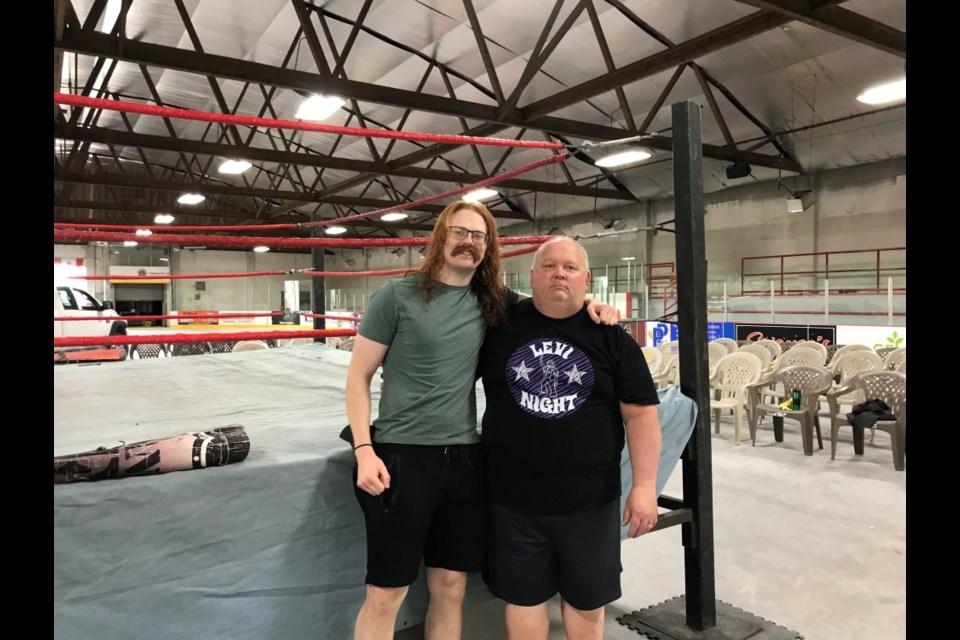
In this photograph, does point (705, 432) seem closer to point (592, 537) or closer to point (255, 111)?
point (592, 537)

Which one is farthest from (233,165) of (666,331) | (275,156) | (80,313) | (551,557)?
(551,557)

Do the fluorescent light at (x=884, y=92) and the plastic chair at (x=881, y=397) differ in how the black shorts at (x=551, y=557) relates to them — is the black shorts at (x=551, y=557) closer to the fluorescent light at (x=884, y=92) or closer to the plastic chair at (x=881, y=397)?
the plastic chair at (x=881, y=397)

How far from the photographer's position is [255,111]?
1012 cm

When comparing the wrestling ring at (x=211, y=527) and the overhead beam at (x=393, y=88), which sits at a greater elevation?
the overhead beam at (x=393, y=88)

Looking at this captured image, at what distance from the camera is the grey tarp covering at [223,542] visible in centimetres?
124

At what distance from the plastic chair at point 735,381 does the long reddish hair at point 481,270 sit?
A: 12.6ft

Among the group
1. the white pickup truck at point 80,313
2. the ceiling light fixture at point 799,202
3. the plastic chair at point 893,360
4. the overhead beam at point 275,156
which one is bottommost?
the plastic chair at point 893,360

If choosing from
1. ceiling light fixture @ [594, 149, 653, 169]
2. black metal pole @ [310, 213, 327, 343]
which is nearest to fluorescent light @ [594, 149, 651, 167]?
ceiling light fixture @ [594, 149, 653, 169]

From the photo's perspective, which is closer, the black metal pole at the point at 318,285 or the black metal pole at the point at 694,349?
the black metal pole at the point at 694,349

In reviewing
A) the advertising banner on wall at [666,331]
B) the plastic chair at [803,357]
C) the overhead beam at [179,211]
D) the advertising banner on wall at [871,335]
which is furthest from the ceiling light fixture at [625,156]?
the overhead beam at [179,211]
